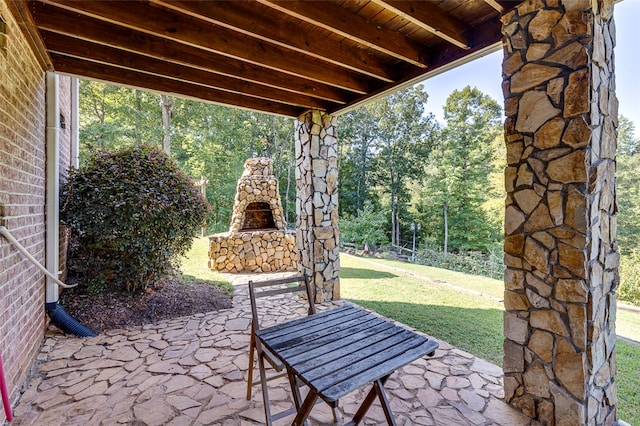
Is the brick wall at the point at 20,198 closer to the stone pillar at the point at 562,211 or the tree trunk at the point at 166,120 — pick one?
the stone pillar at the point at 562,211

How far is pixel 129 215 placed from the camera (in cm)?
350

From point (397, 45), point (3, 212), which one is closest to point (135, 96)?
point (3, 212)

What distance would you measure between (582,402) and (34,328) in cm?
431

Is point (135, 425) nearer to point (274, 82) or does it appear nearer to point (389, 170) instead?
point (274, 82)

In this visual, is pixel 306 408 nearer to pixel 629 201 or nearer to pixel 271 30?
pixel 271 30

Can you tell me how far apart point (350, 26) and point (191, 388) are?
126 inches

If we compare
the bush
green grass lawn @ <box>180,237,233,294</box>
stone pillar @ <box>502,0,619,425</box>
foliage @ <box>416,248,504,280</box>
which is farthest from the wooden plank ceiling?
foliage @ <box>416,248,504,280</box>

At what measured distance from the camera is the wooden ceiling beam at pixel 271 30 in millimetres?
2086

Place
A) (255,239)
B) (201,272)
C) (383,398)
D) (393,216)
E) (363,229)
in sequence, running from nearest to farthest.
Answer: (383,398)
(201,272)
(255,239)
(363,229)
(393,216)

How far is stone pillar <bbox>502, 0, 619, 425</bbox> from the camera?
1.66m

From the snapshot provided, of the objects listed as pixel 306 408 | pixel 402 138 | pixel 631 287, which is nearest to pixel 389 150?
pixel 402 138

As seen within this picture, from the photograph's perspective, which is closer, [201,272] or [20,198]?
[20,198]

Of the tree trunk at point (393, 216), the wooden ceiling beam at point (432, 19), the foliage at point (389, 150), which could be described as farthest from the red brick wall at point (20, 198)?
the tree trunk at point (393, 216)

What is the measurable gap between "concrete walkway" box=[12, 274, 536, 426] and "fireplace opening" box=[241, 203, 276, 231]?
15.1 ft
